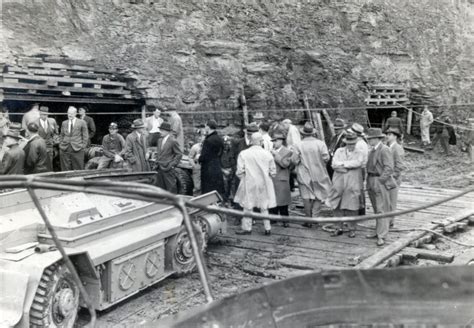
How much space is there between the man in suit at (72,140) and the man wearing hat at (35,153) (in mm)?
2111

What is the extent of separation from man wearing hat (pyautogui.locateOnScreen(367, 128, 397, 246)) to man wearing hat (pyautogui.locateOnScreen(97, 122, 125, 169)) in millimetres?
5347

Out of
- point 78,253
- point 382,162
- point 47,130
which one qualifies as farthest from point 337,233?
point 47,130

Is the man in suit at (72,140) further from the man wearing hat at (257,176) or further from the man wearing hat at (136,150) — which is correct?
the man wearing hat at (257,176)

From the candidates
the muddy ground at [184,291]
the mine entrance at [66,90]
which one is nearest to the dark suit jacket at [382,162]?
the muddy ground at [184,291]

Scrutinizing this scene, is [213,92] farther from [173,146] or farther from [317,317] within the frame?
[317,317]

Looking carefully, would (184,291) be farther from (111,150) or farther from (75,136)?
(75,136)

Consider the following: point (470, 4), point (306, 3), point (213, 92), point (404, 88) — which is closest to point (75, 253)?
point (213, 92)

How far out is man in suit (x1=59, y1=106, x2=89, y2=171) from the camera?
36.7ft

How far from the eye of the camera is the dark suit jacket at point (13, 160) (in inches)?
332

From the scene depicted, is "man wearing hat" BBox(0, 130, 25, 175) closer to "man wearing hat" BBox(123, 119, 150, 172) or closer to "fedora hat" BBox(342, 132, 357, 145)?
"man wearing hat" BBox(123, 119, 150, 172)

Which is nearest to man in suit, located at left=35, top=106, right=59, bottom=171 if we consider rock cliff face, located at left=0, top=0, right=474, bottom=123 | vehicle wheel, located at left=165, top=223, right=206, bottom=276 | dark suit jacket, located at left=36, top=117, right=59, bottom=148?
dark suit jacket, located at left=36, top=117, right=59, bottom=148

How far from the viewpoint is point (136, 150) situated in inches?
416

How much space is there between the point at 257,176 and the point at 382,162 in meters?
2.00

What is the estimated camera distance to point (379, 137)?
843 cm
